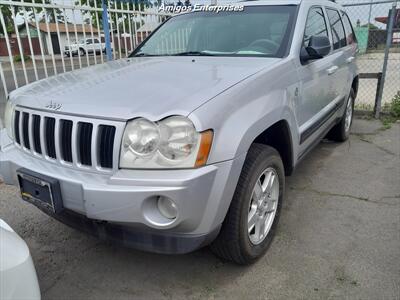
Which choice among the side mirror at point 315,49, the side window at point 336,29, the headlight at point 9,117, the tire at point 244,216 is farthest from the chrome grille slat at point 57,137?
the side window at point 336,29

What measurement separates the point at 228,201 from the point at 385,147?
3732mm

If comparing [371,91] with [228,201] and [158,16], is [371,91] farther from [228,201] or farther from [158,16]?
[228,201]

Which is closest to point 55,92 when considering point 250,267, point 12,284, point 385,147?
point 12,284

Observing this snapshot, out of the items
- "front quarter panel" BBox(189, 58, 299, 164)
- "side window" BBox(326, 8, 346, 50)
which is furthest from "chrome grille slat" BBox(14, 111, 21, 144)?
"side window" BBox(326, 8, 346, 50)

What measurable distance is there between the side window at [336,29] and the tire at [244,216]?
231 centimetres

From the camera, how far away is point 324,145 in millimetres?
4996

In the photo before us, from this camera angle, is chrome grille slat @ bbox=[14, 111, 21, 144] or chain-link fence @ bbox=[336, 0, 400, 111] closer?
chrome grille slat @ bbox=[14, 111, 21, 144]

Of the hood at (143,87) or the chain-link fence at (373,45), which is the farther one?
the chain-link fence at (373,45)

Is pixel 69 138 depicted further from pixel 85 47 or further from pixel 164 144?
pixel 85 47

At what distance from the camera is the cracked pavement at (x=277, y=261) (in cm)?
225

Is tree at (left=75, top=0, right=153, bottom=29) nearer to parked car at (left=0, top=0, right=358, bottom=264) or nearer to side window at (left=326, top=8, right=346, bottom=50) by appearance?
parked car at (left=0, top=0, right=358, bottom=264)

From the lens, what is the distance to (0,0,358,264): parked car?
5.97 feet

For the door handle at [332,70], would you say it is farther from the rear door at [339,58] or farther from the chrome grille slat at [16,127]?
the chrome grille slat at [16,127]

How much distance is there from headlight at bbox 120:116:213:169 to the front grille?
0.07m
